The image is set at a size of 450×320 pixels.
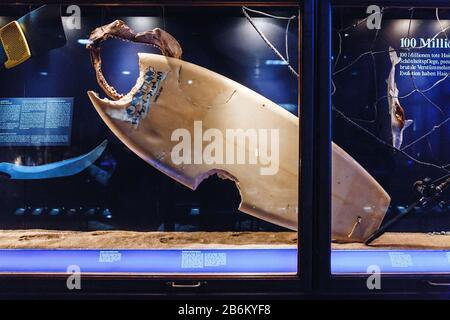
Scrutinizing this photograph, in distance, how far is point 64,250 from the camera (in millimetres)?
2322

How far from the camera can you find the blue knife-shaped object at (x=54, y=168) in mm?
2346

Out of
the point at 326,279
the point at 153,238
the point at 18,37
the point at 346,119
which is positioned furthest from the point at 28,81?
the point at 326,279

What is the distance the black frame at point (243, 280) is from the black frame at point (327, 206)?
0.04 m

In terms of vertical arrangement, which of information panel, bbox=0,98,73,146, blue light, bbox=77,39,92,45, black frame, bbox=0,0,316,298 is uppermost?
blue light, bbox=77,39,92,45

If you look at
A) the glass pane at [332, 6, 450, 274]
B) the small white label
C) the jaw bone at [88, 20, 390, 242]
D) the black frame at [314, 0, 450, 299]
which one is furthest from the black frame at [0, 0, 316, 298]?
the small white label

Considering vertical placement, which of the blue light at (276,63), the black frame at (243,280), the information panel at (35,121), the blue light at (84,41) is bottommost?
the black frame at (243,280)

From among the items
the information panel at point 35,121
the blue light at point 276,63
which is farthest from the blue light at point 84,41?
the blue light at point 276,63

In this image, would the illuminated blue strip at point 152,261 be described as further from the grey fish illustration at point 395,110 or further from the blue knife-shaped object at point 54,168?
the grey fish illustration at point 395,110

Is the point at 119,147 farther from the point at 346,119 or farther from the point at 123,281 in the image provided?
the point at 346,119

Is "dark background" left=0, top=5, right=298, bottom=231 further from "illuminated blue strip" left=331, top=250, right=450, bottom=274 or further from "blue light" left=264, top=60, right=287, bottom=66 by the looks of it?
"illuminated blue strip" left=331, top=250, right=450, bottom=274

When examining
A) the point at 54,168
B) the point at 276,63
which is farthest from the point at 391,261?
the point at 54,168

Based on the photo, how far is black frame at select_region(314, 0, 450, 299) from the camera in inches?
85.1

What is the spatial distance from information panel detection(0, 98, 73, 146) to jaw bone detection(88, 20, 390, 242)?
0.69 ft

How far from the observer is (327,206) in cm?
216
